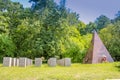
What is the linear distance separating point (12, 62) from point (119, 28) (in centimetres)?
2605

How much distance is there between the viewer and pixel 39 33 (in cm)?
3831

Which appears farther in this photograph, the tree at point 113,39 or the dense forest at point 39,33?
the tree at point 113,39

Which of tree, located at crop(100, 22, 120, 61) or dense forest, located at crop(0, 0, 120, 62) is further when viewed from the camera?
tree, located at crop(100, 22, 120, 61)

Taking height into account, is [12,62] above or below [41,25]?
below

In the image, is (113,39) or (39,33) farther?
(113,39)

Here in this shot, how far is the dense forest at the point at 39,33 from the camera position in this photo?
124 ft

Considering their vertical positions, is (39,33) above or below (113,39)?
above

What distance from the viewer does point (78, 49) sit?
41.2 meters

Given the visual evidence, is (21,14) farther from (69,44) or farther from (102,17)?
(102,17)

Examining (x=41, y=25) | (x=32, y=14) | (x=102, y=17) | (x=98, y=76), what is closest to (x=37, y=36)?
(x=41, y=25)

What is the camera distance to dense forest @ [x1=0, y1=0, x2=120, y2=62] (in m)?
37.8

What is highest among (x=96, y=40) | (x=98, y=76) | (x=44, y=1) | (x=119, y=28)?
(x=44, y=1)

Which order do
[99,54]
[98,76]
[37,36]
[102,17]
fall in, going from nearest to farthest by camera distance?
1. [98,76]
2. [99,54]
3. [37,36]
4. [102,17]

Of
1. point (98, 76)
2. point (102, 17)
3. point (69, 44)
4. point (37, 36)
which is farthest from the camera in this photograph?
point (102, 17)
